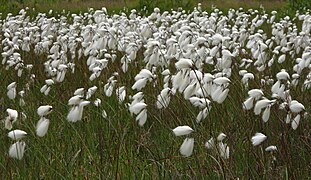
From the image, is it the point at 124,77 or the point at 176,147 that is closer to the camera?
the point at 176,147

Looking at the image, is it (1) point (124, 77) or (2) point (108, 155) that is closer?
(2) point (108, 155)

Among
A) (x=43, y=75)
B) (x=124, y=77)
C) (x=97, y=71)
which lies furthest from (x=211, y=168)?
(x=43, y=75)

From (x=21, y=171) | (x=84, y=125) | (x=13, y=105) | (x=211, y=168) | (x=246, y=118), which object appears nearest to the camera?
(x=211, y=168)

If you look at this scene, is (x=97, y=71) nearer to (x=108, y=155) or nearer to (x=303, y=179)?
(x=108, y=155)

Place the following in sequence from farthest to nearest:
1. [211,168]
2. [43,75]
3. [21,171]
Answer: [43,75]
[21,171]
[211,168]

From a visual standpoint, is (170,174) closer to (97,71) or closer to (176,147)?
(176,147)

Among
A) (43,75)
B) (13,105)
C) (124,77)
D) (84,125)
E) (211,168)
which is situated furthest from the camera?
(43,75)

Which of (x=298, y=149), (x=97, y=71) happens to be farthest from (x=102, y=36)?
(x=298, y=149)

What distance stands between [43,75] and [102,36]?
152cm

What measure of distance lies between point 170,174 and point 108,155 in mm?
558

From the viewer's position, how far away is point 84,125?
4098mm

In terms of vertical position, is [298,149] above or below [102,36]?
below

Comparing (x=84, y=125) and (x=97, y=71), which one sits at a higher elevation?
(x=97, y=71)

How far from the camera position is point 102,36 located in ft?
15.5
